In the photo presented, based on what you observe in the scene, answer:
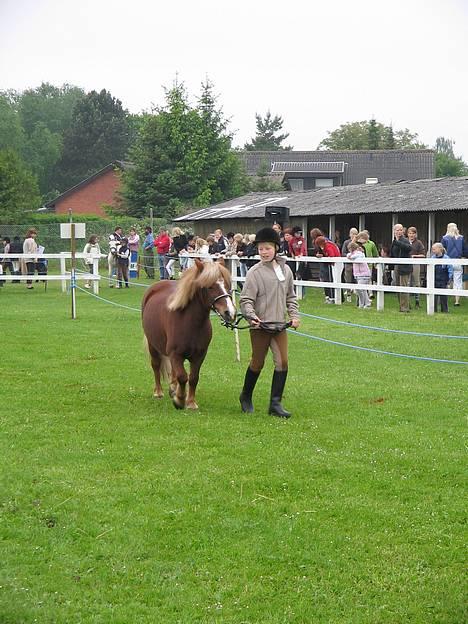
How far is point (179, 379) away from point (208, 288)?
3.75 ft

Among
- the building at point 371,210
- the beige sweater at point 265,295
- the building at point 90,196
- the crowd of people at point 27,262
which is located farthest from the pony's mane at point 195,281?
the building at point 90,196

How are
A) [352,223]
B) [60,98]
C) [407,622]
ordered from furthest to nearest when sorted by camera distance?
1. [60,98]
2. [352,223]
3. [407,622]

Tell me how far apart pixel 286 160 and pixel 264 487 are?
75.3m

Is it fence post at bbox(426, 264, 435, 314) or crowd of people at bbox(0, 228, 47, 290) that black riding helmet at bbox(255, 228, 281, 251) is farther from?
crowd of people at bbox(0, 228, 47, 290)

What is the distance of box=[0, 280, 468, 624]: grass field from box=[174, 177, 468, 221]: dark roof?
15636 millimetres

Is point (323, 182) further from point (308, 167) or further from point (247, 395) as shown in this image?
point (247, 395)

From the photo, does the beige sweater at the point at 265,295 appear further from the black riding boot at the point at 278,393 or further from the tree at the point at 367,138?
the tree at the point at 367,138

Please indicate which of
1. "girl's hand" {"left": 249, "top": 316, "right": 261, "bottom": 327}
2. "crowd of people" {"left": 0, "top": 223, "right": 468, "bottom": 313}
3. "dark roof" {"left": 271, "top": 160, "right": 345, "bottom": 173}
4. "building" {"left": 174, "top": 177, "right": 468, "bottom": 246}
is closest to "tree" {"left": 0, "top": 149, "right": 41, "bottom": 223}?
"dark roof" {"left": 271, "top": 160, "right": 345, "bottom": 173}

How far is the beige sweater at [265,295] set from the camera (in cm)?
1041

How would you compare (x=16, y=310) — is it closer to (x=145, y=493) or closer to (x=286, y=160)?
(x=145, y=493)

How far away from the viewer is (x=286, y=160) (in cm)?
8131

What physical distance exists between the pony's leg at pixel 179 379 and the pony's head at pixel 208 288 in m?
0.63

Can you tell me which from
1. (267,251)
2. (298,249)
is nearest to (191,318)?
(267,251)

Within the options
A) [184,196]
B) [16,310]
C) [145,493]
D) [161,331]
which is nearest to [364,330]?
[161,331]
